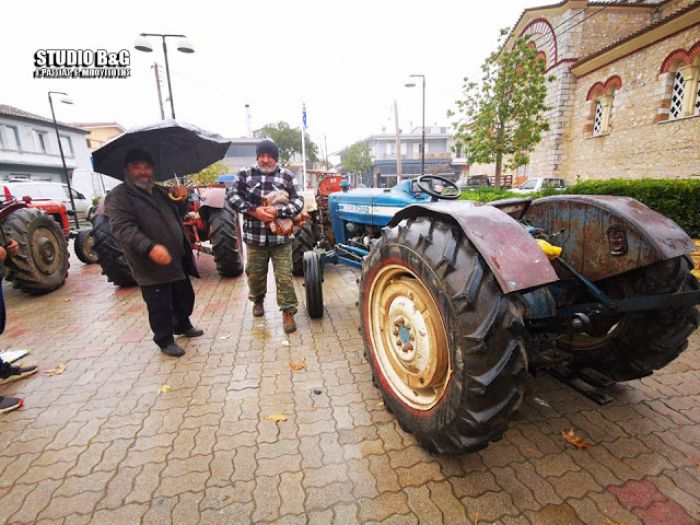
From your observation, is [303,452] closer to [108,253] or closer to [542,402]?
[542,402]

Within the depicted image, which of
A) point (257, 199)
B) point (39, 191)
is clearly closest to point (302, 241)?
point (257, 199)

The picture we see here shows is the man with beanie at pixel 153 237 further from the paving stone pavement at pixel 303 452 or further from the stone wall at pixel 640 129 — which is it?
the stone wall at pixel 640 129

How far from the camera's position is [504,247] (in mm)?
1403

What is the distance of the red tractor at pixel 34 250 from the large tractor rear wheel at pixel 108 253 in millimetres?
717

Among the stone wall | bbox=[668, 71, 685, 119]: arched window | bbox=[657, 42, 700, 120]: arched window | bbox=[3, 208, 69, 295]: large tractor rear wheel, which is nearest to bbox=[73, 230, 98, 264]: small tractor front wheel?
bbox=[3, 208, 69, 295]: large tractor rear wheel

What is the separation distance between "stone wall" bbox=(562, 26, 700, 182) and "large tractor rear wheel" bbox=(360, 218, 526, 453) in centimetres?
1295

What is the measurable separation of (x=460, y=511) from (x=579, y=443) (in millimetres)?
848

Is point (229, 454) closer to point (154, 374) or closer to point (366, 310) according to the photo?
point (366, 310)

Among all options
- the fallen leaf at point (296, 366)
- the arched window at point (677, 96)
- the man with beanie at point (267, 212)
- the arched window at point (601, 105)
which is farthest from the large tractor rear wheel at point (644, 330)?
the arched window at point (601, 105)

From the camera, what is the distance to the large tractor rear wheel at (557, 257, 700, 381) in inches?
68.1

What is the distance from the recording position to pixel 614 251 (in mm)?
1845

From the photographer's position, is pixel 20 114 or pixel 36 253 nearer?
pixel 36 253

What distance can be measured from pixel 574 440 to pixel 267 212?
9.18 feet

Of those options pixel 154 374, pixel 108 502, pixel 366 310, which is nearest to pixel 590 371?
pixel 366 310
